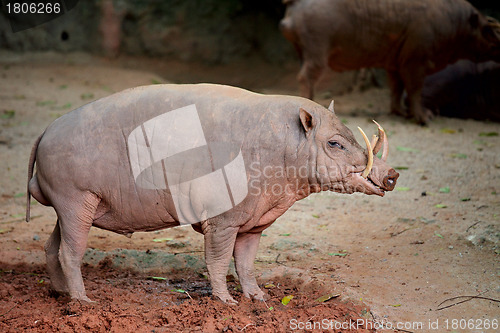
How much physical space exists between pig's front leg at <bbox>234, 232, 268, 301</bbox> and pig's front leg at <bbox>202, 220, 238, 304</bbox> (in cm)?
28

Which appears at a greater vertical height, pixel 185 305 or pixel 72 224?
pixel 72 224

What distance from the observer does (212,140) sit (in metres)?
3.85

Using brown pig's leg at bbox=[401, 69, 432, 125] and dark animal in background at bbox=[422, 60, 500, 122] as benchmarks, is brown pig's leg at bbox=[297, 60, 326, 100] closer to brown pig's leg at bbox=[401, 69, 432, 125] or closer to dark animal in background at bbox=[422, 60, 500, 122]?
brown pig's leg at bbox=[401, 69, 432, 125]

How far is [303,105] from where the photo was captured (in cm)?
396

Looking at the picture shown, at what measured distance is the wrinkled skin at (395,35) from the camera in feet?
31.1

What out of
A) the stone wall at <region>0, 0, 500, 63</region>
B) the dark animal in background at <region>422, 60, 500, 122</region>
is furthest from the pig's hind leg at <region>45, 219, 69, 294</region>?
the stone wall at <region>0, 0, 500, 63</region>

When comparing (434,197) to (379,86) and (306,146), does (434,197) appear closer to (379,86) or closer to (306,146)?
(306,146)

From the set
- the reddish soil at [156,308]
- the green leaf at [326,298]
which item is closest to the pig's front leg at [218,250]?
the reddish soil at [156,308]

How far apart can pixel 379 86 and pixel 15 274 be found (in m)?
9.67

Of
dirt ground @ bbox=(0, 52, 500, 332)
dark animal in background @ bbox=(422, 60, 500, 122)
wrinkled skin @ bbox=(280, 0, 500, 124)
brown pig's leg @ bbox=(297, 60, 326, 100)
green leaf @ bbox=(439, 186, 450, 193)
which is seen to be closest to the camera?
dirt ground @ bbox=(0, 52, 500, 332)

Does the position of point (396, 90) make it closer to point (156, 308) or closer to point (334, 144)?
point (334, 144)

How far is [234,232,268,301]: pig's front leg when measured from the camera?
14.0 feet

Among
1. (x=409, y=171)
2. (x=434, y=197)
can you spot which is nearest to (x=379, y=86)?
(x=409, y=171)

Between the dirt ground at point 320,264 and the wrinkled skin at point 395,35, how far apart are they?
6.00ft
